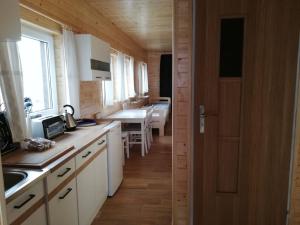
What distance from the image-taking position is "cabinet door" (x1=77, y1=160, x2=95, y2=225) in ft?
6.69

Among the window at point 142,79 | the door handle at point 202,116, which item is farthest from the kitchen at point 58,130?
the window at point 142,79

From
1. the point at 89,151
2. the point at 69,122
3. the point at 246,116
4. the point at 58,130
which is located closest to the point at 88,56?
the point at 69,122

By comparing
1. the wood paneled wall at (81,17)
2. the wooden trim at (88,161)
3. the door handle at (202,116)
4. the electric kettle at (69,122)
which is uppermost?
the wood paneled wall at (81,17)

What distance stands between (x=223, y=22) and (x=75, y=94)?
1883 mm

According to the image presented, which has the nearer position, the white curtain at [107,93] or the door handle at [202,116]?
the door handle at [202,116]

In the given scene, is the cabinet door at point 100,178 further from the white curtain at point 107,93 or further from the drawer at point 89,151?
the white curtain at point 107,93

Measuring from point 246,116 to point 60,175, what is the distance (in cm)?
151

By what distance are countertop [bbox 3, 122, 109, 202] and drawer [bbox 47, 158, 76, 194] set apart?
0.05 metres

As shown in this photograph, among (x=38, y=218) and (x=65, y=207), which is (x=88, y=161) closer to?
(x=65, y=207)

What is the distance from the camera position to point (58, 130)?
2.39m

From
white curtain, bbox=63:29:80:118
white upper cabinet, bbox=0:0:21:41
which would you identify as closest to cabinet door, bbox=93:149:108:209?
white curtain, bbox=63:29:80:118

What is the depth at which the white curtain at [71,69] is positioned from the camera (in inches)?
108

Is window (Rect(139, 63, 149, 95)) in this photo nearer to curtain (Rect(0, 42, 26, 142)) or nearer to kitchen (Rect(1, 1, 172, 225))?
kitchen (Rect(1, 1, 172, 225))

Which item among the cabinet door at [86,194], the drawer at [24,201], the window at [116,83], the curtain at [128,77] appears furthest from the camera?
the curtain at [128,77]
